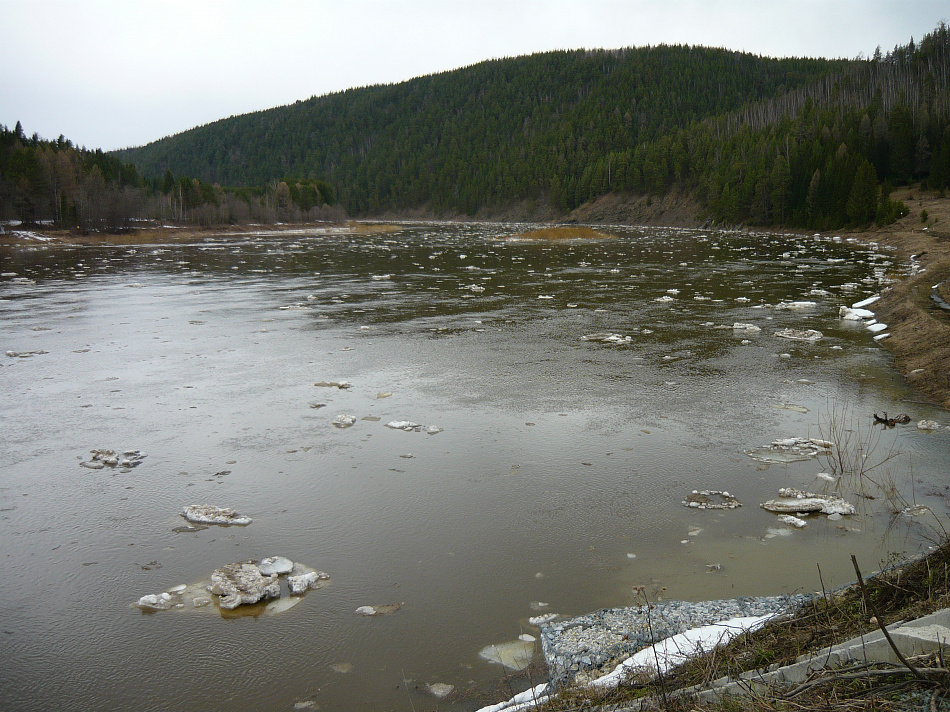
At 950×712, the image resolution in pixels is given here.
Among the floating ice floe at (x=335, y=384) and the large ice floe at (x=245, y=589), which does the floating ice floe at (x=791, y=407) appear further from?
the large ice floe at (x=245, y=589)

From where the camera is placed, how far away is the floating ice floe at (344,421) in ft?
28.2

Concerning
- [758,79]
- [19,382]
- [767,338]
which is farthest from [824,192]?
[758,79]

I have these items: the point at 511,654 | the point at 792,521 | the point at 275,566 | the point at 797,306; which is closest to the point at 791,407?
the point at 792,521

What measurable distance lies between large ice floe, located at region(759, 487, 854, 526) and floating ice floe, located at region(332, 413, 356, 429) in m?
4.93

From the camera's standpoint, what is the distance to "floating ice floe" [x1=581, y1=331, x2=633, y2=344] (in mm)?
13852

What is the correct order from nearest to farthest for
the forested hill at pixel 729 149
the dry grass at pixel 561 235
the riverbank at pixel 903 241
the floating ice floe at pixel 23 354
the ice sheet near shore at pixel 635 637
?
the ice sheet near shore at pixel 635 637, the riverbank at pixel 903 241, the floating ice floe at pixel 23 354, the dry grass at pixel 561 235, the forested hill at pixel 729 149

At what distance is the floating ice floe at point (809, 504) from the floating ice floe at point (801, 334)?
8.14 m

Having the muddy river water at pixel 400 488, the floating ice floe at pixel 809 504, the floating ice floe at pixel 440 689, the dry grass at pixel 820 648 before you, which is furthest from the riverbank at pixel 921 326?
the floating ice floe at pixel 440 689

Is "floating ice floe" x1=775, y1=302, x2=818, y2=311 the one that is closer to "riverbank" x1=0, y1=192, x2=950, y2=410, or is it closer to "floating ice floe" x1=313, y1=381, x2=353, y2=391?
"riverbank" x1=0, y1=192, x2=950, y2=410

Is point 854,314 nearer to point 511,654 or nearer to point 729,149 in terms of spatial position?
point 511,654

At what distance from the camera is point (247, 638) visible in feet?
14.5

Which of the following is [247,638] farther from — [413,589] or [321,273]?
[321,273]

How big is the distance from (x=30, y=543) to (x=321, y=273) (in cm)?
2520

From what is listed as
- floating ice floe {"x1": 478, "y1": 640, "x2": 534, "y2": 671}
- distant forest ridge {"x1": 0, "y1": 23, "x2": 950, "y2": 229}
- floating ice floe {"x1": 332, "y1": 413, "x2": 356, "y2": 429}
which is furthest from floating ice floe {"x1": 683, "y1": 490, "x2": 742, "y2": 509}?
distant forest ridge {"x1": 0, "y1": 23, "x2": 950, "y2": 229}
